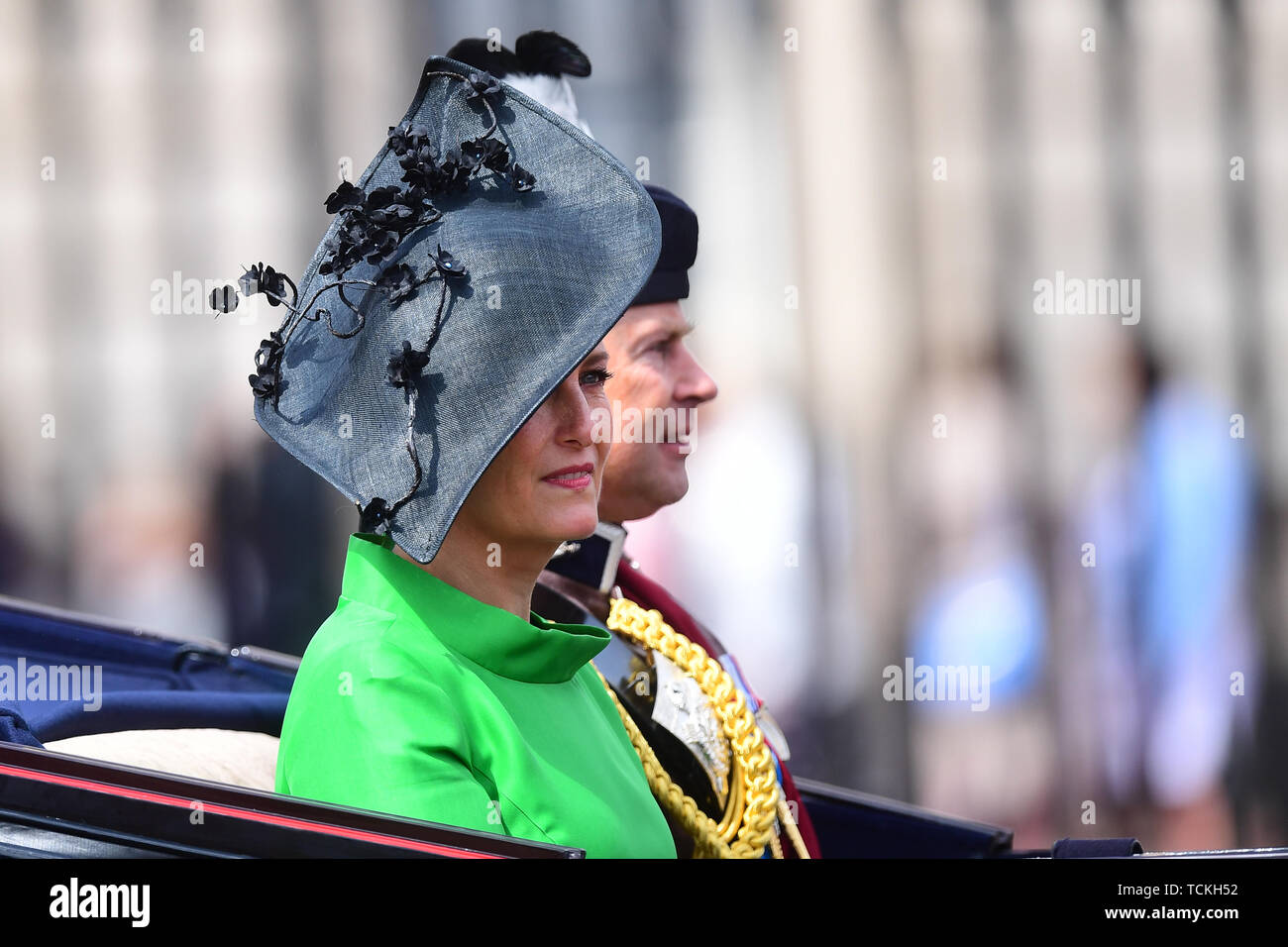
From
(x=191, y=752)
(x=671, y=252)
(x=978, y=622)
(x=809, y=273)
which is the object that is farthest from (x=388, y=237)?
(x=809, y=273)

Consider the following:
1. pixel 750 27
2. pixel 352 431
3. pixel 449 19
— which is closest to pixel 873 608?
pixel 750 27

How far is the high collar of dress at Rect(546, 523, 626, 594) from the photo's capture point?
8.55ft

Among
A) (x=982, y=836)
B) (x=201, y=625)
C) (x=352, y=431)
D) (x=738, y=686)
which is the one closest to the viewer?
(x=352, y=431)

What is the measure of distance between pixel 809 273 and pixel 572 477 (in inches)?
190

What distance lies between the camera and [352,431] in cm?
177

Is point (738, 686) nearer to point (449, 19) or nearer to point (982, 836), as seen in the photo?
point (982, 836)

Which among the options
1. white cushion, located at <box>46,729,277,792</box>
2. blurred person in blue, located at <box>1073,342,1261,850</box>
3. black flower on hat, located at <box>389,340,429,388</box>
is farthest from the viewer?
blurred person in blue, located at <box>1073,342,1261,850</box>

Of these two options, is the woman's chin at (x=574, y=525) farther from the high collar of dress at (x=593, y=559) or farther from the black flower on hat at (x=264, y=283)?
the high collar of dress at (x=593, y=559)

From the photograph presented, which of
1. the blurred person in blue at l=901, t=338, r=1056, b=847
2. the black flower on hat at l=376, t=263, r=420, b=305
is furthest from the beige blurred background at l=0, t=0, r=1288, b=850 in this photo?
the black flower on hat at l=376, t=263, r=420, b=305

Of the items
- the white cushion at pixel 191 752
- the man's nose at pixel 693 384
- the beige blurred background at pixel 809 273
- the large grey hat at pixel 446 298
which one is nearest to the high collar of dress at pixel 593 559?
the man's nose at pixel 693 384

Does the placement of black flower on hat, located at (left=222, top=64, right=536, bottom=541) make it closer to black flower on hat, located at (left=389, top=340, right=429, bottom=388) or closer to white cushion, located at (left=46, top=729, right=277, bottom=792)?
black flower on hat, located at (left=389, top=340, right=429, bottom=388)

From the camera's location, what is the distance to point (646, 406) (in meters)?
2.66

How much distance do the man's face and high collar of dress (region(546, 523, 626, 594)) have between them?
2.3 inches
